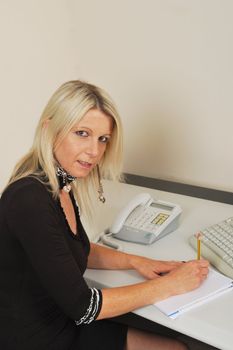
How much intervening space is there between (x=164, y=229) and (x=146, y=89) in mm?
653

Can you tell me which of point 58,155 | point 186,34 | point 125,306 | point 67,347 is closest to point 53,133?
point 58,155

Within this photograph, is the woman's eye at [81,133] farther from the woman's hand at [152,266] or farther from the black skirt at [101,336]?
the black skirt at [101,336]

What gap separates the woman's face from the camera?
1.06 metres

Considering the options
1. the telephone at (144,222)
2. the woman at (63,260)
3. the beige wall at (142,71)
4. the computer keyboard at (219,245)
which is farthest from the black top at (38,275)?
the beige wall at (142,71)

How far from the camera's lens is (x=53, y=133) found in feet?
3.43

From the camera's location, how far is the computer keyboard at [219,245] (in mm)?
1090

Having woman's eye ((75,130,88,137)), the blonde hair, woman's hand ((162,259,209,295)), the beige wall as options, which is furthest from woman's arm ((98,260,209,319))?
the beige wall

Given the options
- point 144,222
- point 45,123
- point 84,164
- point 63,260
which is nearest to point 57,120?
point 45,123

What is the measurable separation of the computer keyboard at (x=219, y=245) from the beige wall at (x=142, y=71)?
36 cm

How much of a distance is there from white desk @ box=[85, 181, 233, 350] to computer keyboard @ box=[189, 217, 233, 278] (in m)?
0.05

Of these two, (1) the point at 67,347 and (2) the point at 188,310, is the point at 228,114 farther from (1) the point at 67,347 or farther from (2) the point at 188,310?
(1) the point at 67,347

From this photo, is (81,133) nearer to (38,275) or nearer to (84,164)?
(84,164)

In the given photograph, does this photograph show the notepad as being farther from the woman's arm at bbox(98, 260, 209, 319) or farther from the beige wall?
Answer: the beige wall

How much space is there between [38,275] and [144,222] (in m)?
0.47
